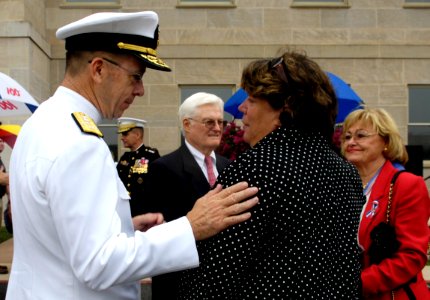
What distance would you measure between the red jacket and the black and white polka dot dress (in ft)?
3.75

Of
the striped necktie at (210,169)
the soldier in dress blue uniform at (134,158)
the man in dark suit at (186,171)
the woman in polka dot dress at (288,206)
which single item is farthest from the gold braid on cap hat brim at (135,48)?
the soldier in dress blue uniform at (134,158)

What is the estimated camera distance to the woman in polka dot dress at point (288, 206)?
6.52 feet

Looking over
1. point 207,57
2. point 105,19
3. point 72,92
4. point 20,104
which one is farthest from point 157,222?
point 207,57

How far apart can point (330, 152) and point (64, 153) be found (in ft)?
2.98

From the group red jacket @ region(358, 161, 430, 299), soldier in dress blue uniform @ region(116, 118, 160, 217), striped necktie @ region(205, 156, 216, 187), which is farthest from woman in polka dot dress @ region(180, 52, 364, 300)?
soldier in dress blue uniform @ region(116, 118, 160, 217)

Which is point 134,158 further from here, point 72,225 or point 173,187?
point 72,225

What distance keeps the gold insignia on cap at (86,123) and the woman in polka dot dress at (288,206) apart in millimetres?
411

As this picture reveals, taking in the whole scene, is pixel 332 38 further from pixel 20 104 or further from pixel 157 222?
pixel 157 222

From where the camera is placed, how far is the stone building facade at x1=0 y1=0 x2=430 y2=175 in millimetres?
14875

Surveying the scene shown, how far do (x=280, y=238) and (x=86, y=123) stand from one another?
68cm

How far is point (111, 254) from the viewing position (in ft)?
5.90

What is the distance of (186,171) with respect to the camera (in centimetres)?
419

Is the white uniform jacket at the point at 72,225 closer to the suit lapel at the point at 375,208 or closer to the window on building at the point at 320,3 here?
the suit lapel at the point at 375,208

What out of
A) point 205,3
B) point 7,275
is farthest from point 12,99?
point 205,3
